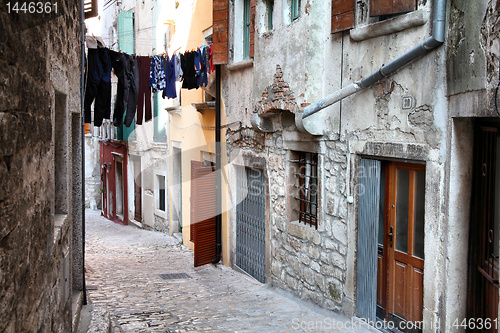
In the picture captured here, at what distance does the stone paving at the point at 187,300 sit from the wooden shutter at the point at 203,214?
334 millimetres

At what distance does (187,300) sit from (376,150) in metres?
3.98

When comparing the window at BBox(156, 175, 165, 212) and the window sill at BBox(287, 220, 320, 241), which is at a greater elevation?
the window sill at BBox(287, 220, 320, 241)

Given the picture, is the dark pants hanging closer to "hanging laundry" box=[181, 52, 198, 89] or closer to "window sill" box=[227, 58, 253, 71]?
"hanging laundry" box=[181, 52, 198, 89]

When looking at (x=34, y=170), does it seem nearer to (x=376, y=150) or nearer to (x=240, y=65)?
(x=376, y=150)

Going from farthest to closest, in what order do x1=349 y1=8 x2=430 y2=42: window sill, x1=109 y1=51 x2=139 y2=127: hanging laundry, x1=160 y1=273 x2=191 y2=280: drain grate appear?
x1=160 y1=273 x2=191 y2=280: drain grate < x1=109 y1=51 x2=139 y2=127: hanging laundry < x1=349 y1=8 x2=430 y2=42: window sill

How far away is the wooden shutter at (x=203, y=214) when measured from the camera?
10.5 meters

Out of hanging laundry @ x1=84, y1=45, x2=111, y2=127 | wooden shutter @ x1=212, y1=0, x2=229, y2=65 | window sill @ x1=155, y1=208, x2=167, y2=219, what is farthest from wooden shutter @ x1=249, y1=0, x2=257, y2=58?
window sill @ x1=155, y1=208, x2=167, y2=219

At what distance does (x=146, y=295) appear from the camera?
805 cm

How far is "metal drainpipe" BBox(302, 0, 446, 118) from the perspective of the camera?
4.71 meters

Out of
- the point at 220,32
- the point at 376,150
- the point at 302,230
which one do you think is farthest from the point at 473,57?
the point at 220,32

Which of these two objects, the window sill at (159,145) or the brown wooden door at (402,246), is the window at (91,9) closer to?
the brown wooden door at (402,246)

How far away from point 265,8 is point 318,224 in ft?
12.1

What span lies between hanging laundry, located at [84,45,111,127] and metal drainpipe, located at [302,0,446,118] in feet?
14.1

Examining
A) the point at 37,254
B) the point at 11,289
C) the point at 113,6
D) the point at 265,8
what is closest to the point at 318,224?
the point at 265,8
